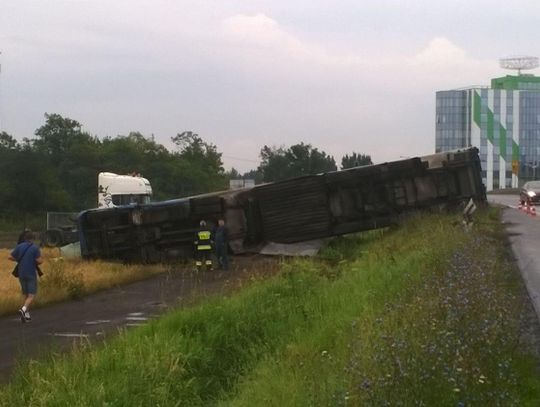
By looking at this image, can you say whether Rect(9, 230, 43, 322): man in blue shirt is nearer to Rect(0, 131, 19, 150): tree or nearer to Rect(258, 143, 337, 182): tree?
Rect(258, 143, 337, 182): tree

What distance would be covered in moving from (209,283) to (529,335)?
39.6 ft

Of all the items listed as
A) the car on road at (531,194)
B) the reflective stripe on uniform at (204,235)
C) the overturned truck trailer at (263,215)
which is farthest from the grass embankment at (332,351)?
the car on road at (531,194)

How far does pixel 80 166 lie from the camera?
83.6 meters

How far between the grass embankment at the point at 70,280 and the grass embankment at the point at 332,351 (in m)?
6.19

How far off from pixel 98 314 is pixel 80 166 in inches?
2727

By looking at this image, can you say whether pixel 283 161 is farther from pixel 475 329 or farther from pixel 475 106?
pixel 475 329

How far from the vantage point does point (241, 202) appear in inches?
1097

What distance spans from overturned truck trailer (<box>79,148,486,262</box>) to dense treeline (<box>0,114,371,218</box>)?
3988 cm

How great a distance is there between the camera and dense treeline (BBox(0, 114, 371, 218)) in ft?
233

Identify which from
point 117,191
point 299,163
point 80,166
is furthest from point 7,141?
point 117,191

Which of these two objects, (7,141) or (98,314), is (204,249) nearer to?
(98,314)

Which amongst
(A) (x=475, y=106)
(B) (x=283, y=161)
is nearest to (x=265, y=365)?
(B) (x=283, y=161)

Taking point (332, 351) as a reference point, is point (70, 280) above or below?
below

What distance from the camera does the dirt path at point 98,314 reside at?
1247 cm
